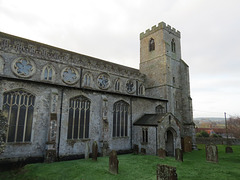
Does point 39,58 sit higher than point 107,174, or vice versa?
point 39,58

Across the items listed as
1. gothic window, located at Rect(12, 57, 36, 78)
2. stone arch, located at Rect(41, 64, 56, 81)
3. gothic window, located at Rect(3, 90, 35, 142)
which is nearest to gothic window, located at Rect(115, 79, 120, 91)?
stone arch, located at Rect(41, 64, 56, 81)

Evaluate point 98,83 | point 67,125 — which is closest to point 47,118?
point 67,125

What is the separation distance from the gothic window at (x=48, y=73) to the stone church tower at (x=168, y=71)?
50.5 feet

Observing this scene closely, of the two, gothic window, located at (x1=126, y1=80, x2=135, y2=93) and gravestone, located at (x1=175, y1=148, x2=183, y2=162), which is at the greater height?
gothic window, located at (x1=126, y1=80, x2=135, y2=93)

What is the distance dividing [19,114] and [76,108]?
14.0 feet

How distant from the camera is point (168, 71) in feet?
79.7

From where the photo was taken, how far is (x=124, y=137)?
15.9 meters

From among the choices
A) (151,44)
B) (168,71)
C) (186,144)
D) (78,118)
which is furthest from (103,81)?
(186,144)

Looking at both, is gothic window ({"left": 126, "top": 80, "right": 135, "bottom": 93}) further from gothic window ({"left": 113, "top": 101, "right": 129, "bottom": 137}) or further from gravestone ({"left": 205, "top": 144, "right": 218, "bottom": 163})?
gravestone ({"left": 205, "top": 144, "right": 218, "bottom": 163})

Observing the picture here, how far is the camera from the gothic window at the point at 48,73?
16.4 m

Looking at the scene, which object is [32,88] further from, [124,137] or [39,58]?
[124,137]

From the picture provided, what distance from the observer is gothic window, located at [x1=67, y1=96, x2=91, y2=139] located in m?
13.1

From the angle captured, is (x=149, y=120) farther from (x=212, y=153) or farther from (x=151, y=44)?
(x=151, y=44)

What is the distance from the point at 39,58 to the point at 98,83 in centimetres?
746
